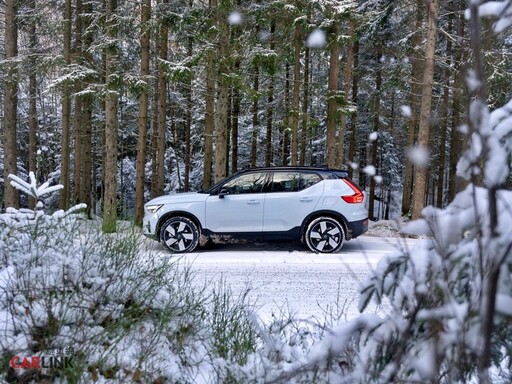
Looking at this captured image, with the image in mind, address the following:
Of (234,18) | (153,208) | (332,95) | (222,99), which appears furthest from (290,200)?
(332,95)

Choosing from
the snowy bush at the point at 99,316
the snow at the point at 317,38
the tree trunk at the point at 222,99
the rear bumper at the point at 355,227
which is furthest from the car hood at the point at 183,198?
the snow at the point at 317,38

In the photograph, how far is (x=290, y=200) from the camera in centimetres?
890

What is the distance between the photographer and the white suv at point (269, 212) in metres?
8.86

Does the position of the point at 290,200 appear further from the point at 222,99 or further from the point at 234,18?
the point at 234,18

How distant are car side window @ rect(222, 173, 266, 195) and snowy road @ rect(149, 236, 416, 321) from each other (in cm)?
127

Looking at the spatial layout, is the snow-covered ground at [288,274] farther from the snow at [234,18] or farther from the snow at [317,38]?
the snow at [317,38]

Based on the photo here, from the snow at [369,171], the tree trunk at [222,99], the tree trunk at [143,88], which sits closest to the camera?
the snow at [369,171]

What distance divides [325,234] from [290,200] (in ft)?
3.17

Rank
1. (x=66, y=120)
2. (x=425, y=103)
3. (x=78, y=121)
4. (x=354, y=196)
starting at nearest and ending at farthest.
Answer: (x=354, y=196) < (x=425, y=103) < (x=78, y=121) < (x=66, y=120)

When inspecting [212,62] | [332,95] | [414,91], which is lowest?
[332,95]

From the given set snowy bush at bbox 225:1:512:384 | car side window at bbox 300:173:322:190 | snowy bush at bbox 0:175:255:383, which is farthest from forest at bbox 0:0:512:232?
snowy bush at bbox 225:1:512:384

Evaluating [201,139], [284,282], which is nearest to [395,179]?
[201,139]

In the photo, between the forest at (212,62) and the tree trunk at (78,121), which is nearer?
the forest at (212,62)

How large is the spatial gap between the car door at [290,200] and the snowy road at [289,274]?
621mm
